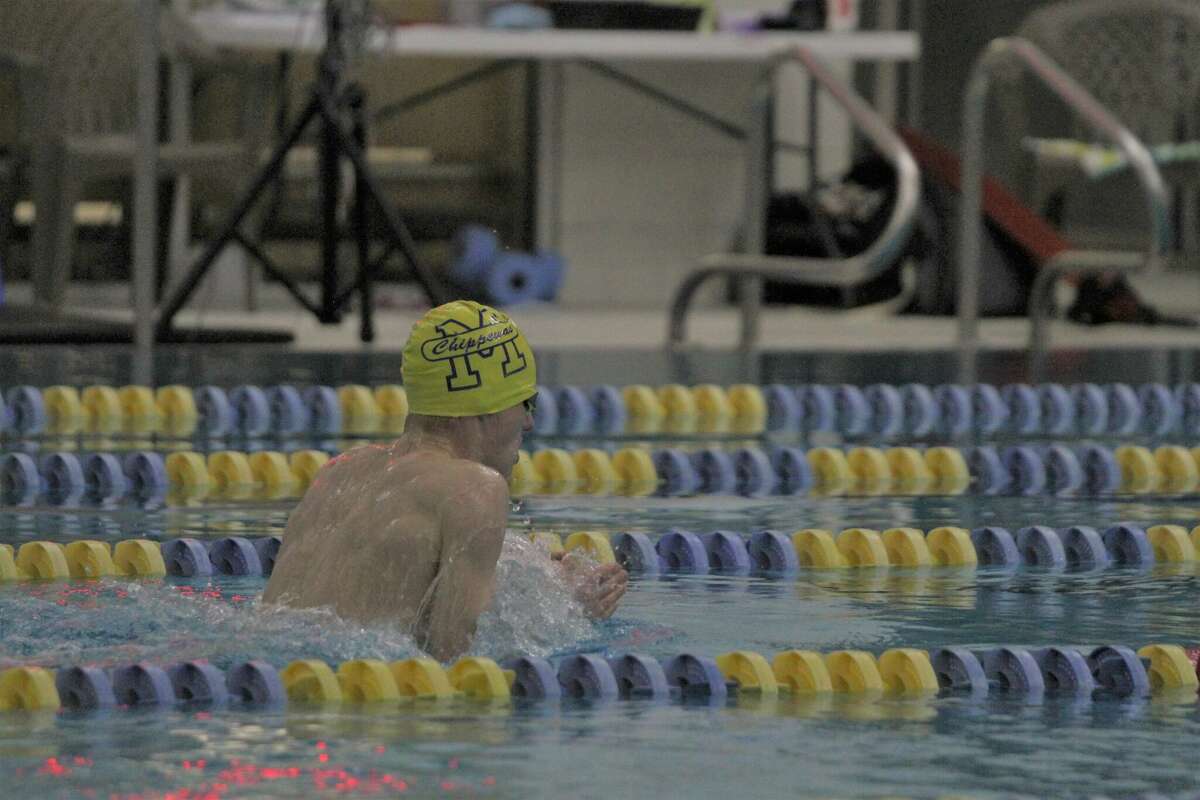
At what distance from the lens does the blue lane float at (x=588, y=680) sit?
3.51 m

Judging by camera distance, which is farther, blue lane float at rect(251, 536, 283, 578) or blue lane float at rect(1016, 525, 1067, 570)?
blue lane float at rect(1016, 525, 1067, 570)

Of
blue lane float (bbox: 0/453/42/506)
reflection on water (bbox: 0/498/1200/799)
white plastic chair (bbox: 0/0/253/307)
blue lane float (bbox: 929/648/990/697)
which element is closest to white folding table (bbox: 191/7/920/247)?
white plastic chair (bbox: 0/0/253/307)

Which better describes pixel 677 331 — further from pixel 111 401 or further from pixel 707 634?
pixel 707 634

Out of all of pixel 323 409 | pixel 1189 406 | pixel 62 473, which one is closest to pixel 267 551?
pixel 62 473

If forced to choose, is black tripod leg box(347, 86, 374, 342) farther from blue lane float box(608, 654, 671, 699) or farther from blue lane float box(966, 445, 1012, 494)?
blue lane float box(608, 654, 671, 699)

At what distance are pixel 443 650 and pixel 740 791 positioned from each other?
2.68 feet

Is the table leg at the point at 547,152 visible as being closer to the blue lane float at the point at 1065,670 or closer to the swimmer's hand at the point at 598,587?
the swimmer's hand at the point at 598,587

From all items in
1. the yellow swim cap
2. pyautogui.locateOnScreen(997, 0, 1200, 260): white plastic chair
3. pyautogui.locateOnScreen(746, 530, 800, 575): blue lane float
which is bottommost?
pyautogui.locateOnScreen(746, 530, 800, 575): blue lane float

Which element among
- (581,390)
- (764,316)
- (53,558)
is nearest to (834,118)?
(764,316)

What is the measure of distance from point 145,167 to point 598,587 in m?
5.03

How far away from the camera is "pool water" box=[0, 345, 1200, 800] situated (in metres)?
2.96

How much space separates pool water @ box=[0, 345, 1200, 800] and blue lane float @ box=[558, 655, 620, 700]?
43mm

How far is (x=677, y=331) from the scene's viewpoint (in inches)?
387

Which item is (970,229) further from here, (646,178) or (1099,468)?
(646,178)
